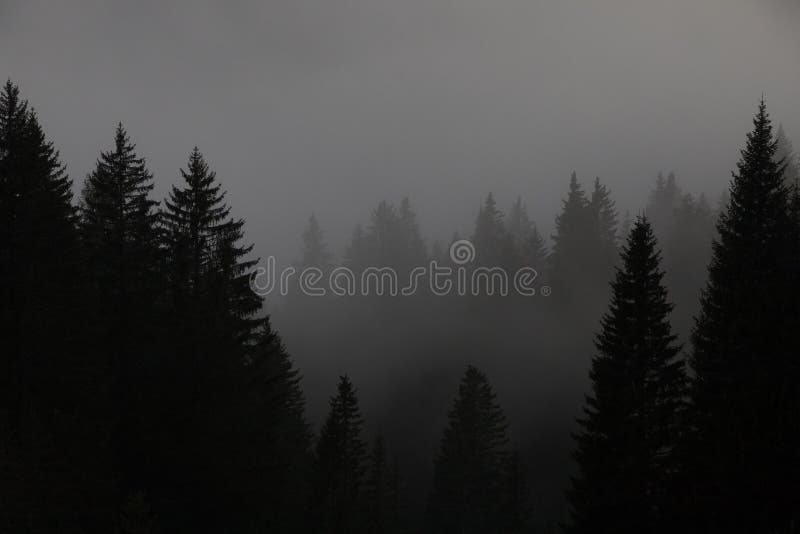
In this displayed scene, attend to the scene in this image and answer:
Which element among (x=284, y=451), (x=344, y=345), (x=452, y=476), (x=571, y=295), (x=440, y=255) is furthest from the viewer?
(x=440, y=255)

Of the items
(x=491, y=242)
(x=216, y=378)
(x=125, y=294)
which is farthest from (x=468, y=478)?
(x=491, y=242)

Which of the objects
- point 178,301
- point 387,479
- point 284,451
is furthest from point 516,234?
point 178,301

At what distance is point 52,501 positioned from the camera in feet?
55.2

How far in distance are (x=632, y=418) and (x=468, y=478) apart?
29.4m

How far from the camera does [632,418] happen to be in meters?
22.5

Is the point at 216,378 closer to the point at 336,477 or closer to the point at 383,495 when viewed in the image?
the point at 336,477

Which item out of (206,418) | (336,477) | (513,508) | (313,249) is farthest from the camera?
(313,249)

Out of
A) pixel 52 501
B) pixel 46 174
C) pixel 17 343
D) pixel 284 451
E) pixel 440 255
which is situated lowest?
pixel 52 501

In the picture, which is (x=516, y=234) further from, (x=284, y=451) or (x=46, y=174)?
(x=46, y=174)

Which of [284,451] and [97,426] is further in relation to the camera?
[284,451]

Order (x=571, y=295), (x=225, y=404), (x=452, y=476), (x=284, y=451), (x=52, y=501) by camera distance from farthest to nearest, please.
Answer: (x=571, y=295) → (x=452, y=476) → (x=284, y=451) → (x=225, y=404) → (x=52, y=501)

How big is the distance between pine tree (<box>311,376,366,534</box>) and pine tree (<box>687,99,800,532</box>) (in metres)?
20.2

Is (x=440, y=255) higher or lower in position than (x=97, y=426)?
higher

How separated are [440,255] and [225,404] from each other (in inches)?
3231
